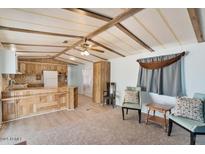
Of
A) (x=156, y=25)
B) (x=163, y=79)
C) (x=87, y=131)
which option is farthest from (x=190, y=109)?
(x=87, y=131)

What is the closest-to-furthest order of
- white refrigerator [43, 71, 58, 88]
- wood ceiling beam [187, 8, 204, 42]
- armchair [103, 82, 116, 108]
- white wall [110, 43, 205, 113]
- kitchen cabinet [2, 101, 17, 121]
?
wood ceiling beam [187, 8, 204, 42], white wall [110, 43, 205, 113], kitchen cabinet [2, 101, 17, 121], armchair [103, 82, 116, 108], white refrigerator [43, 71, 58, 88]

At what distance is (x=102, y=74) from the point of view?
629cm

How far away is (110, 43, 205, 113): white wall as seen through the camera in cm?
343

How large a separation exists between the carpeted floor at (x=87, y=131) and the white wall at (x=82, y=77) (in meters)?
4.00

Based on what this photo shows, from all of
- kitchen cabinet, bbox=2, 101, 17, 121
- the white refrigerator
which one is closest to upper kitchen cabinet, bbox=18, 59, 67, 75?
the white refrigerator

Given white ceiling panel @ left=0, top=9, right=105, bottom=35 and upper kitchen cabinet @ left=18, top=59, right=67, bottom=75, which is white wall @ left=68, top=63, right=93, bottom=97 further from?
white ceiling panel @ left=0, top=9, right=105, bottom=35

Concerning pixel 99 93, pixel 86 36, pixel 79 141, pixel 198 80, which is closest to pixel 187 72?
pixel 198 80

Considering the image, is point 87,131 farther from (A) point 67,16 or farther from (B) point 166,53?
(B) point 166,53

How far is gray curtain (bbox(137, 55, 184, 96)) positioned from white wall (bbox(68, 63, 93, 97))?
3.87m

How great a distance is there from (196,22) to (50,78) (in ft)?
24.9

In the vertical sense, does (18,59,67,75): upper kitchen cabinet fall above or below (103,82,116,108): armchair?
above

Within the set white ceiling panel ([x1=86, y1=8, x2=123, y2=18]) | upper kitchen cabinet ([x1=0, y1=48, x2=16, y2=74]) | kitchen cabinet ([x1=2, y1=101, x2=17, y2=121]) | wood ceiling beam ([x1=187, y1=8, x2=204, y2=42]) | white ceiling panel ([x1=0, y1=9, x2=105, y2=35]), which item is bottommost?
kitchen cabinet ([x1=2, y1=101, x2=17, y2=121])

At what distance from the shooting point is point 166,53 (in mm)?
4168

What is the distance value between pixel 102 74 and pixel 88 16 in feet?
12.8
